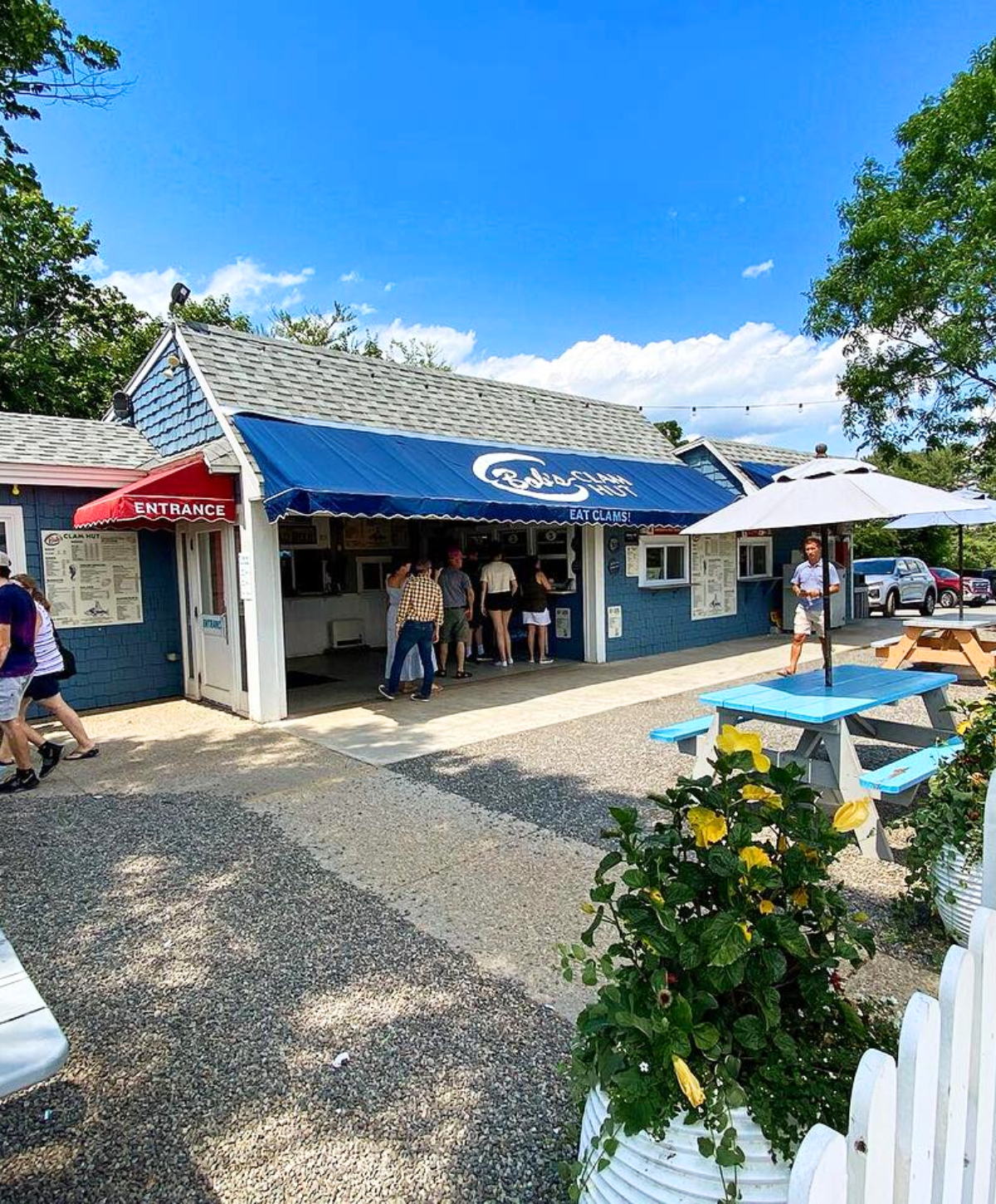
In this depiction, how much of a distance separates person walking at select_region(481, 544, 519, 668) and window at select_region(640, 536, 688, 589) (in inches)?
95.6

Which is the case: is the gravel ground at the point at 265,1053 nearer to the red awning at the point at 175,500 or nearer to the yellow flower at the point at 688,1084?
the yellow flower at the point at 688,1084

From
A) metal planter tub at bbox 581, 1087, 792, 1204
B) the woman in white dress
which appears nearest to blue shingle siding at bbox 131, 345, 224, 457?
the woman in white dress

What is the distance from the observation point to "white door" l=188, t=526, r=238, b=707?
8.54 meters

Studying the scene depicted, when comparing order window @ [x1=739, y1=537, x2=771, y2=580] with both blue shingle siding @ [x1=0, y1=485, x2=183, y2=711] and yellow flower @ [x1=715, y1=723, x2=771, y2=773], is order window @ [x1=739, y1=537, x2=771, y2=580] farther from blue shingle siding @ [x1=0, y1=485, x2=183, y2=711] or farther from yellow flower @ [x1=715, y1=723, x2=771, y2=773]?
yellow flower @ [x1=715, y1=723, x2=771, y2=773]

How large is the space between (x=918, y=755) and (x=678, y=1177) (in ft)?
12.3

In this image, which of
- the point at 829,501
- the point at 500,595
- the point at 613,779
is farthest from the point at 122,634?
the point at 829,501

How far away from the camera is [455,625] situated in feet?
35.4

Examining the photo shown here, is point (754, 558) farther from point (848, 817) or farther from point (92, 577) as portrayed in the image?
point (848, 817)

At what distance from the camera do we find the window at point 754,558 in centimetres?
1487

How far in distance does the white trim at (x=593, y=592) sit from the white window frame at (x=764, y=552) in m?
4.21

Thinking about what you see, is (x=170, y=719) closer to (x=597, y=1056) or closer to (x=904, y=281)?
(x=597, y=1056)

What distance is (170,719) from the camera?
845 cm

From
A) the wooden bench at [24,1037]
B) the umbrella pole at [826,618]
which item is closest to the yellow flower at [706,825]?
the wooden bench at [24,1037]

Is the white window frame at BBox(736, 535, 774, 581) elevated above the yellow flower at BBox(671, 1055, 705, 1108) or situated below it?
above
